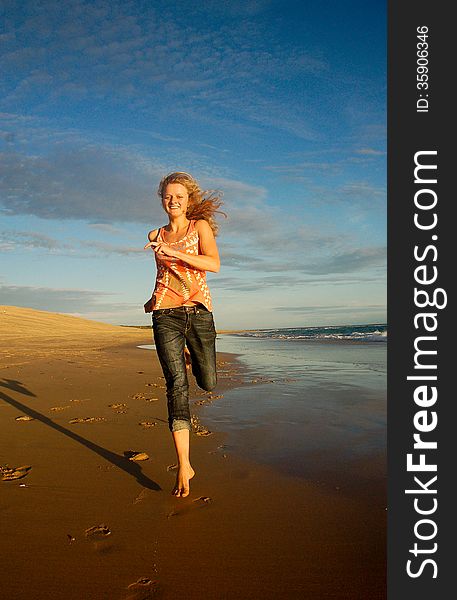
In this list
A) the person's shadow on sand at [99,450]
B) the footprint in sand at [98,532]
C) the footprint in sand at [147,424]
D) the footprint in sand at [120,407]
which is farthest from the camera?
the footprint in sand at [120,407]

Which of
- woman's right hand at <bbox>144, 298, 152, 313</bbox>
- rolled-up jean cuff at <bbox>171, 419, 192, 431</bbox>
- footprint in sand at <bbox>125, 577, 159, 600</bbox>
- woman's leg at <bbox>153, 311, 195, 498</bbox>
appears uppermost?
woman's right hand at <bbox>144, 298, 152, 313</bbox>

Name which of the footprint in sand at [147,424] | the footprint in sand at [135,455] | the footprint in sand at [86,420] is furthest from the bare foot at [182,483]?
the footprint in sand at [86,420]

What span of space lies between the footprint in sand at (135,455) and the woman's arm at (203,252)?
1.76 meters

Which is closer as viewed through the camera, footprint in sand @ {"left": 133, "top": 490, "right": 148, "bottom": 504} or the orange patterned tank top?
footprint in sand @ {"left": 133, "top": 490, "right": 148, "bottom": 504}

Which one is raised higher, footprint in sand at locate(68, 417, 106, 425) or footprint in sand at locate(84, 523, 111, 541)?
footprint in sand at locate(68, 417, 106, 425)

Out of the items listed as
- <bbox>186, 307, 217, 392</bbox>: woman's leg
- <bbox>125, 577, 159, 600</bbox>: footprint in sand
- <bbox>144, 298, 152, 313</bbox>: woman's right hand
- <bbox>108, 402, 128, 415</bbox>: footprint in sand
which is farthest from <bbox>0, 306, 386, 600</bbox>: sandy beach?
<bbox>144, 298, 152, 313</bbox>: woman's right hand

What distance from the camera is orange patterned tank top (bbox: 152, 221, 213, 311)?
3613 mm

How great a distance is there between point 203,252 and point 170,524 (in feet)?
6.51

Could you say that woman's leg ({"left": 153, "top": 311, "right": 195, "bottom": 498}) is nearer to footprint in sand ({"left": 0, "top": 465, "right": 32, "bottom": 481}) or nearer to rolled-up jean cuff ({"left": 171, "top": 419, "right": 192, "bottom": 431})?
rolled-up jean cuff ({"left": 171, "top": 419, "right": 192, "bottom": 431})

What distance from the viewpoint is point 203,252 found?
374 centimetres

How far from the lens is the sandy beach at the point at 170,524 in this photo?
212 cm

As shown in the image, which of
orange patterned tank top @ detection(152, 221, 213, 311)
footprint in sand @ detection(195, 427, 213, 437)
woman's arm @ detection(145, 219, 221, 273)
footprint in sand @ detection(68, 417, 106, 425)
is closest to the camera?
woman's arm @ detection(145, 219, 221, 273)

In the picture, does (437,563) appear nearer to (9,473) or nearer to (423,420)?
(423,420)

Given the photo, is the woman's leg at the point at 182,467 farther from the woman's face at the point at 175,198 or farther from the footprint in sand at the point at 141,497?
the woman's face at the point at 175,198
